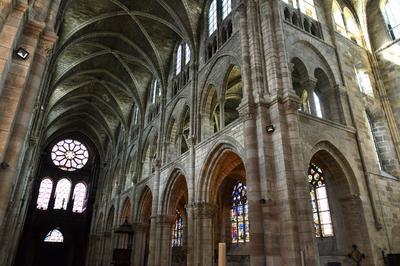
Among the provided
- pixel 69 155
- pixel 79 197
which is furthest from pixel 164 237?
pixel 69 155

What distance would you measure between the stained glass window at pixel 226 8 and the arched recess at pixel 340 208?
→ 8177 millimetres

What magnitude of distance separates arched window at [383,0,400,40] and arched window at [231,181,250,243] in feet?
39.4

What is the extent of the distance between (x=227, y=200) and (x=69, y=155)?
2424cm

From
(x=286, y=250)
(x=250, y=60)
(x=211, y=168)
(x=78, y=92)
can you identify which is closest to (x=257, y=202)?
(x=286, y=250)

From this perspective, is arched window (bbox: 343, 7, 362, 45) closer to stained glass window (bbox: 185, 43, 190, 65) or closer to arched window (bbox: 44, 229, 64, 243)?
stained glass window (bbox: 185, 43, 190, 65)

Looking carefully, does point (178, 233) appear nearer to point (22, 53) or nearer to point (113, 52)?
point (113, 52)

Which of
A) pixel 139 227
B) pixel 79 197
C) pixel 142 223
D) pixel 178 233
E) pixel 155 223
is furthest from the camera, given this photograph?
pixel 79 197

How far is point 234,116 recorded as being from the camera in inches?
929

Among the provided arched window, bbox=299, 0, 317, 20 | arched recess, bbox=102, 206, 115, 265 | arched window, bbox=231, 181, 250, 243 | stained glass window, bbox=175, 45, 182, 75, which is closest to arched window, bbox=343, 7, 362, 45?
arched window, bbox=299, 0, 317, 20

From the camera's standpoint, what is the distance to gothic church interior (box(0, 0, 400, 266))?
29.0 ft

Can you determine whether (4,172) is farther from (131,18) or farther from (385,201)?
(131,18)

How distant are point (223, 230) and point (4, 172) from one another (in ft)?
49.4

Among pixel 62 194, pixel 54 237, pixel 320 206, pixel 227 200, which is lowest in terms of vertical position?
pixel 320 206

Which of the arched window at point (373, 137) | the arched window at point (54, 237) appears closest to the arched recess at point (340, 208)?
the arched window at point (373, 137)
